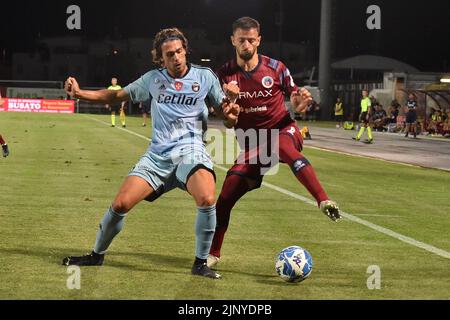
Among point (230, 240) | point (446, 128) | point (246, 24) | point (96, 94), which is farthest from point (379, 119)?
point (96, 94)

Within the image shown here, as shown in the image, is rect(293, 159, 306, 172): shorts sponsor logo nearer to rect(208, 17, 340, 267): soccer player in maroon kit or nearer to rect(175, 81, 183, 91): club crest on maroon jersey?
rect(208, 17, 340, 267): soccer player in maroon kit

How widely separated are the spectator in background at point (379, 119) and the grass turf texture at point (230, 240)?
3041 centimetres

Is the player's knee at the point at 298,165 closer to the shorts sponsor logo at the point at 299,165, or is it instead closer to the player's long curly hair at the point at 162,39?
the shorts sponsor logo at the point at 299,165

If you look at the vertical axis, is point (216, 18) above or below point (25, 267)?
above

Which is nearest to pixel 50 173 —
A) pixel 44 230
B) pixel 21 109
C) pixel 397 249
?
pixel 44 230

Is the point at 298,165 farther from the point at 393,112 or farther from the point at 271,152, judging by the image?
the point at 393,112

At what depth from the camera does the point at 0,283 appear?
6.65 metres

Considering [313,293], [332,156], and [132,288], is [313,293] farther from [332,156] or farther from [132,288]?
[332,156]

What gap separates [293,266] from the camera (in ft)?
23.1

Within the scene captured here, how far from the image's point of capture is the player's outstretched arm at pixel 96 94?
734cm

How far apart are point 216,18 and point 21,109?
53.8m

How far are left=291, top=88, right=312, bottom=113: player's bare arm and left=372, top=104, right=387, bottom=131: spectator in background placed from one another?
135ft

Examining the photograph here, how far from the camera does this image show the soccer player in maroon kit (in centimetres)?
802

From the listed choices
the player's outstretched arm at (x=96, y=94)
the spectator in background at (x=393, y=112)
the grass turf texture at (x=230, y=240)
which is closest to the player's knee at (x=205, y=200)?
the grass turf texture at (x=230, y=240)
